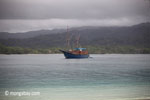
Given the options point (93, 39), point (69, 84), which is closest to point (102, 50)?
point (93, 39)

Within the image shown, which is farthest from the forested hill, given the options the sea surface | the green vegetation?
the sea surface

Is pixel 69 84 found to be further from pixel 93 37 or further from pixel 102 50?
pixel 102 50

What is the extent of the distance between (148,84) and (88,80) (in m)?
1.15

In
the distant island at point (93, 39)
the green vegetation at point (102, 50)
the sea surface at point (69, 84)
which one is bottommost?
the sea surface at point (69, 84)

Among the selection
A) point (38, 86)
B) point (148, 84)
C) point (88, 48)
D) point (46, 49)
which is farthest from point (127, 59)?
point (38, 86)

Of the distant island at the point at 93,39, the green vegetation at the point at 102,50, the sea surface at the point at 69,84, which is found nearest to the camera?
the sea surface at the point at 69,84

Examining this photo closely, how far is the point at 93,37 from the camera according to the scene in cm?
535

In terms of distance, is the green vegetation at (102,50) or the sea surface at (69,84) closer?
the sea surface at (69,84)

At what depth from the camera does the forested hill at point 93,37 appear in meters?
4.88

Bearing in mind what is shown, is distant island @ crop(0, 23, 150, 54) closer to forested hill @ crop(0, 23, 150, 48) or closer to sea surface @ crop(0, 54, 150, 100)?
forested hill @ crop(0, 23, 150, 48)

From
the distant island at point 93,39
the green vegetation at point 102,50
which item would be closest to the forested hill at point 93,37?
the distant island at point 93,39

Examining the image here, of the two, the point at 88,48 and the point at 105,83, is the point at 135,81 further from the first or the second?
the point at 88,48

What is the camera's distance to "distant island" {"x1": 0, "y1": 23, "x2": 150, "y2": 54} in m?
4.86

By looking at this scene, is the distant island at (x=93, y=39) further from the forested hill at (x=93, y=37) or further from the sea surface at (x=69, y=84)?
the sea surface at (x=69, y=84)
